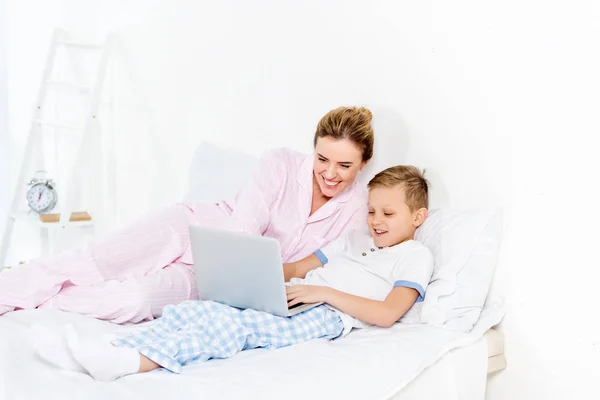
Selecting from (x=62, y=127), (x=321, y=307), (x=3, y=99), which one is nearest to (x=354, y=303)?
(x=321, y=307)

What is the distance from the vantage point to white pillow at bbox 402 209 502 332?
1702mm

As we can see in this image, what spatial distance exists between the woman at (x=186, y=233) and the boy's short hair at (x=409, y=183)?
141 mm

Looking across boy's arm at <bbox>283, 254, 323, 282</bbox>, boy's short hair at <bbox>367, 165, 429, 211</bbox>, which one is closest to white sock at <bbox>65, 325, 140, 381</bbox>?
boy's arm at <bbox>283, 254, 323, 282</bbox>

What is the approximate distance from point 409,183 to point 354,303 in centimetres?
36

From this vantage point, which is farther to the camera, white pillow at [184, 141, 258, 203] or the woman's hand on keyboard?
white pillow at [184, 141, 258, 203]

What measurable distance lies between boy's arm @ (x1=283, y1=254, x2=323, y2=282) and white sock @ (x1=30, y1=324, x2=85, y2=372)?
701mm

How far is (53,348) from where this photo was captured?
1.30 metres

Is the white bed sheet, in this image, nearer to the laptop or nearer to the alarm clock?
the laptop

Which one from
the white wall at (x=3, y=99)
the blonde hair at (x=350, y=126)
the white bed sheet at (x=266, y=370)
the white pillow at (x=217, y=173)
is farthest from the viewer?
the white wall at (x=3, y=99)

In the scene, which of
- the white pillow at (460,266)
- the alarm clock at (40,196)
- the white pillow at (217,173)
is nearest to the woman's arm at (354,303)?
the white pillow at (460,266)

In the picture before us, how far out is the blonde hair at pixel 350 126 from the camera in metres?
1.89

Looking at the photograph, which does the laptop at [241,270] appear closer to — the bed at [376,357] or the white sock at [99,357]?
the bed at [376,357]

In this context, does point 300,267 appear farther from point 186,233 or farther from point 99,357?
point 99,357

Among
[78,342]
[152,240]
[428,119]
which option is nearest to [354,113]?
[428,119]
